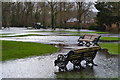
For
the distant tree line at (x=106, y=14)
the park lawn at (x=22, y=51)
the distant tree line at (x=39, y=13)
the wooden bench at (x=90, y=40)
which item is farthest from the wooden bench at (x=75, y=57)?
the distant tree line at (x=39, y=13)

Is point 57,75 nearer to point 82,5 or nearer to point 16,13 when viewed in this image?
point 82,5

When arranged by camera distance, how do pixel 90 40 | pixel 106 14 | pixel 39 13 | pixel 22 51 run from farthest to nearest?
1. pixel 39 13
2. pixel 106 14
3. pixel 90 40
4. pixel 22 51

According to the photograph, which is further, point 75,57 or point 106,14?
point 106,14

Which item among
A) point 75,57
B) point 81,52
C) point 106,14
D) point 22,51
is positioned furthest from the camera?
point 106,14

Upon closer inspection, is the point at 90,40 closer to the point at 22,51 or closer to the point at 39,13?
the point at 22,51

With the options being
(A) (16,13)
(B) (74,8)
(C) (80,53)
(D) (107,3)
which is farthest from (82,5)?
(C) (80,53)

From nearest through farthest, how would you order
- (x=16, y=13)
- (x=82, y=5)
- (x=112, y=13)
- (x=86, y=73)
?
(x=86, y=73), (x=112, y=13), (x=82, y=5), (x=16, y=13)

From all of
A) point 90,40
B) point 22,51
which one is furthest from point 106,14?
point 22,51

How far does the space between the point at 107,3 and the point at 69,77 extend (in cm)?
4164

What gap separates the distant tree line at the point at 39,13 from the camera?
60.3 metres

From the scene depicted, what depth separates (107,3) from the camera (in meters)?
46.5

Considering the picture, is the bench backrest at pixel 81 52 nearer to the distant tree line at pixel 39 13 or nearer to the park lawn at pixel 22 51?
the park lawn at pixel 22 51

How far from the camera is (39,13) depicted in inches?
2741

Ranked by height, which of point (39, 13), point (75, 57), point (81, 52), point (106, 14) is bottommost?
point (75, 57)
